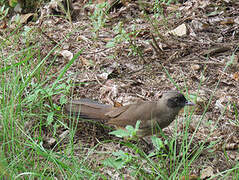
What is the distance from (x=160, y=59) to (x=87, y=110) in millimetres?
1742

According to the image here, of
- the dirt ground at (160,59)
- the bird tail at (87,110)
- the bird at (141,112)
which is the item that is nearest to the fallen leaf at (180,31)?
the dirt ground at (160,59)

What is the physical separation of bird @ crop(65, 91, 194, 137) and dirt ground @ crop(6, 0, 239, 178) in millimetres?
185

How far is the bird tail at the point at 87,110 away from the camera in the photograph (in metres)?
3.77

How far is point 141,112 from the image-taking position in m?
3.69

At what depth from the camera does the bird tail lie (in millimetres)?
3771

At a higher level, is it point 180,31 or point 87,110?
point 87,110

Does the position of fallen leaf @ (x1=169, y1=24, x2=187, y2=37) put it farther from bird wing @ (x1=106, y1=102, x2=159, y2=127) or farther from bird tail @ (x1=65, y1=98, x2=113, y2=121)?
bird tail @ (x1=65, y1=98, x2=113, y2=121)

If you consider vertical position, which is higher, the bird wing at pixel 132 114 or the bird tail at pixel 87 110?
the bird tail at pixel 87 110

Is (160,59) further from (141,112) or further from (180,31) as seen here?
(141,112)

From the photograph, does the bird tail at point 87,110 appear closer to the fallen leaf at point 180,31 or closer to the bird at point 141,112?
the bird at point 141,112

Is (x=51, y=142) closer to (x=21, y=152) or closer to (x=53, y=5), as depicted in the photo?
(x=21, y=152)

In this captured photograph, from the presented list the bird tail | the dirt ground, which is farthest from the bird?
the dirt ground

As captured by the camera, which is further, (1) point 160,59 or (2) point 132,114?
(1) point 160,59

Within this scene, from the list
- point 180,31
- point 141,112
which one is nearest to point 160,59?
point 180,31
